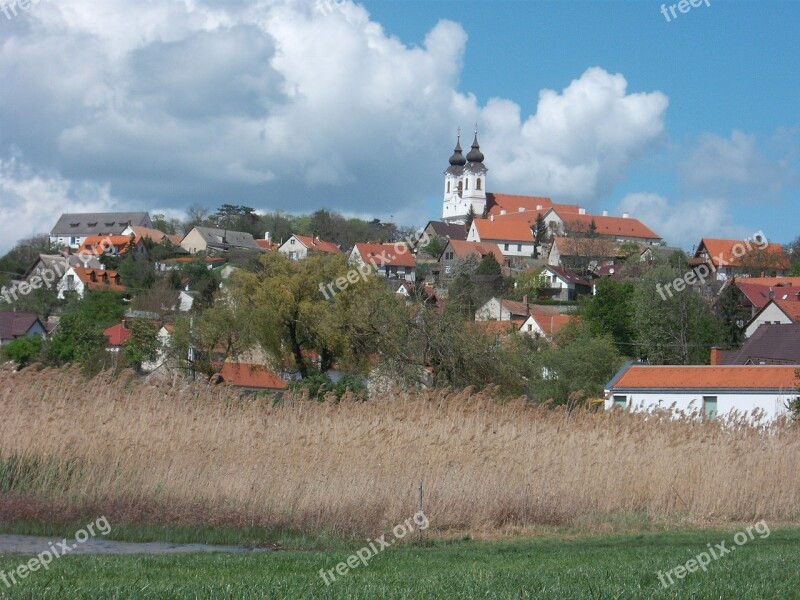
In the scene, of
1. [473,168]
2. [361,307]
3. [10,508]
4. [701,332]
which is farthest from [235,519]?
[473,168]

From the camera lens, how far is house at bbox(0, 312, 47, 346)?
68812 mm

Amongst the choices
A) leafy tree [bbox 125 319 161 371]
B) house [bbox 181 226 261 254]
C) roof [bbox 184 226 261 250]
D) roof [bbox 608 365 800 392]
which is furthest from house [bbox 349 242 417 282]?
roof [bbox 608 365 800 392]

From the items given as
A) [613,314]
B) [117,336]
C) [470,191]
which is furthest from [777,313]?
[470,191]

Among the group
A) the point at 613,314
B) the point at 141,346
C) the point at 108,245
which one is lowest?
the point at 141,346

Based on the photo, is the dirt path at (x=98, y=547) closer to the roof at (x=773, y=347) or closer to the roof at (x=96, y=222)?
the roof at (x=773, y=347)

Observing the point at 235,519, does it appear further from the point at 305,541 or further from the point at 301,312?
the point at 301,312

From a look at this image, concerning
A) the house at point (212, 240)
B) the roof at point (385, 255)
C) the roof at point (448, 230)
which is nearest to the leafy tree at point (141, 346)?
the roof at point (385, 255)

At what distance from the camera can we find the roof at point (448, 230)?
168500mm

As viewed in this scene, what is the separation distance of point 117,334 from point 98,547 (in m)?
57.5

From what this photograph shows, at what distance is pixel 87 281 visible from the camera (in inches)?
3875

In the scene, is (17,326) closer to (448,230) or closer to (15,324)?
(15,324)

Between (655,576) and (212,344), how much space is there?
46145 millimetres

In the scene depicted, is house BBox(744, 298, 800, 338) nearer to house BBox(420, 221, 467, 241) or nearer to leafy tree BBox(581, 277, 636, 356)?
leafy tree BBox(581, 277, 636, 356)

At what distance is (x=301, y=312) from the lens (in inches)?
2083
